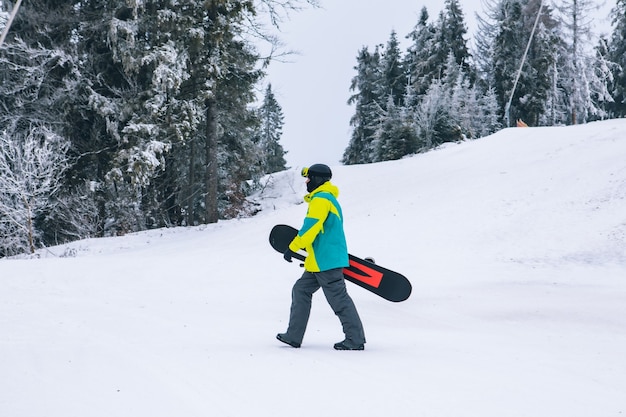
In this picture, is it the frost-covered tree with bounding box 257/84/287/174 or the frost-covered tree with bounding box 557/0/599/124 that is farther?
the frost-covered tree with bounding box 257/84/287/174

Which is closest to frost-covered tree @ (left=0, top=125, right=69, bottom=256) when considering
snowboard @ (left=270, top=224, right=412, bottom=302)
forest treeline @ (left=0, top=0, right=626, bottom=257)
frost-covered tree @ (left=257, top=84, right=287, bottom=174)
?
forest treeline @ (left=0, top=0, right=626, bottom=257)

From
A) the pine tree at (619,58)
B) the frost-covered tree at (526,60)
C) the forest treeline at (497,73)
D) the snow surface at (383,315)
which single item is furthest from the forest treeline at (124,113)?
the pine tree at (619,58)

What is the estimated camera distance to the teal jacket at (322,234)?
4652 mm

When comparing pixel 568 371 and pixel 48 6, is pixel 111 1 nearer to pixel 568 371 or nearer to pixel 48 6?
pixel 48 6

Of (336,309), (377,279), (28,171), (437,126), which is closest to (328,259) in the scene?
(336,309)

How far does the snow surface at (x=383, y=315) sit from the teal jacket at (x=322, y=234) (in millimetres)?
815

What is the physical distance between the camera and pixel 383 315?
6.93 metres

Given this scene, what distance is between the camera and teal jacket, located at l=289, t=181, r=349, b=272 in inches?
183

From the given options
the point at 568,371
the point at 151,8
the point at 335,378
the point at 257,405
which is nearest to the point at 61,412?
the point at 257,405

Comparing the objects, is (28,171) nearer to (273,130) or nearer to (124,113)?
(124,113)

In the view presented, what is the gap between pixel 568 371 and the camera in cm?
418

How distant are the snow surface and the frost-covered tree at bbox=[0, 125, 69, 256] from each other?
8.46 feet

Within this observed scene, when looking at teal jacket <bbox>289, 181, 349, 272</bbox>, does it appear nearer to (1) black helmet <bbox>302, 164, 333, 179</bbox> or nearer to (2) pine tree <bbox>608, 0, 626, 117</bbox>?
(1) black helmet <bbox>302, 164, 333, 179</bbox>

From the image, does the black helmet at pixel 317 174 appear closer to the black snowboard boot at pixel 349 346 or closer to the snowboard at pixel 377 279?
the snowboard at pixel 377 279
